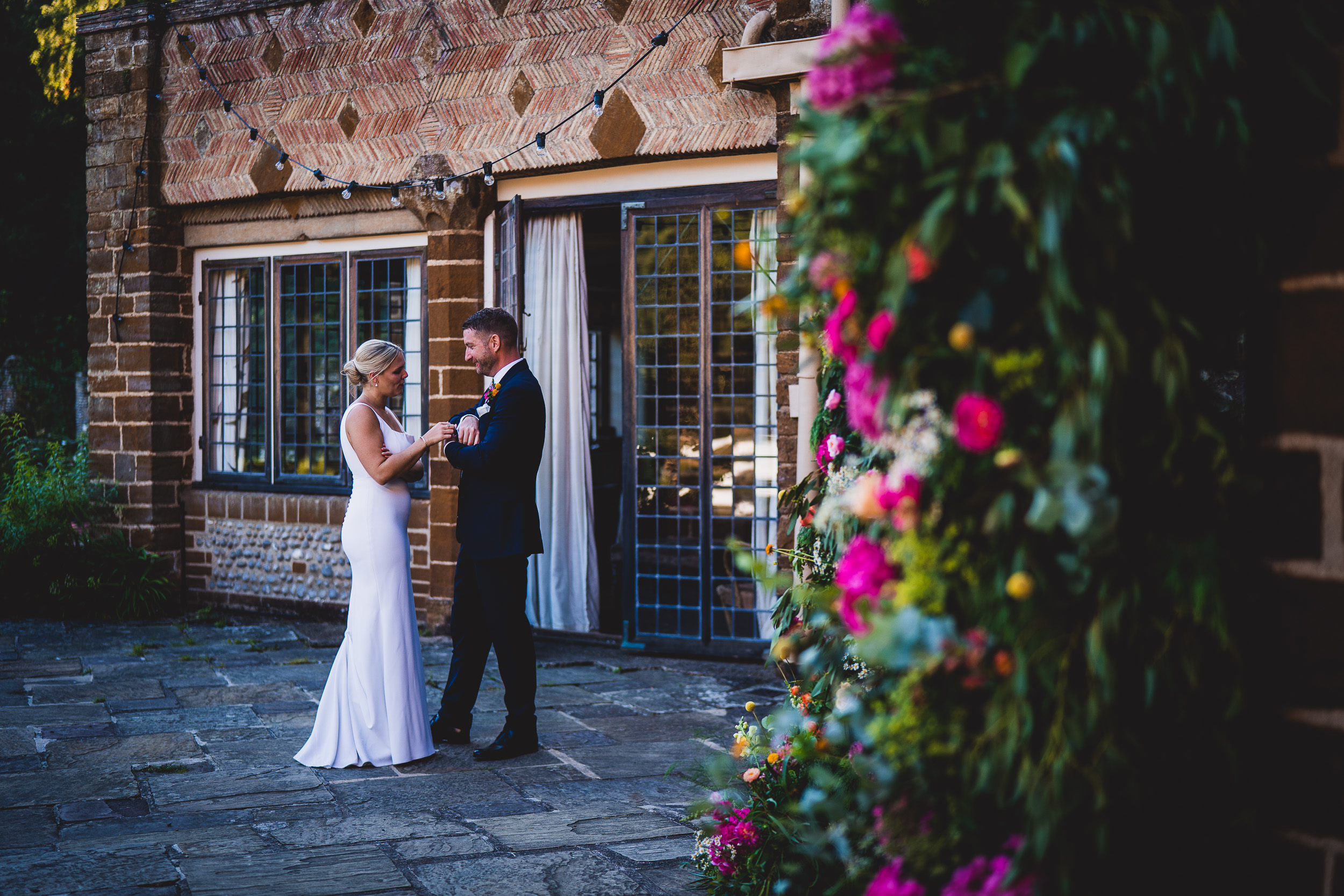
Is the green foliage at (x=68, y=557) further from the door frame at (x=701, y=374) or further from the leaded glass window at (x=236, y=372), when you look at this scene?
the door frame at (x=701, y=374)

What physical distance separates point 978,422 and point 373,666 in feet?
11.9

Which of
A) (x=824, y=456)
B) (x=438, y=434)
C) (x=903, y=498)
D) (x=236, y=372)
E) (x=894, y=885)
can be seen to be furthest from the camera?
(x=236, y=372)

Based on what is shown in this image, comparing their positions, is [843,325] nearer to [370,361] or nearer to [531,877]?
[531,877]

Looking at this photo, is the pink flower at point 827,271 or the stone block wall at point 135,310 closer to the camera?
the pink flower at point 827,271

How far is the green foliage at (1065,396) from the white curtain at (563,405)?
564 centimetres

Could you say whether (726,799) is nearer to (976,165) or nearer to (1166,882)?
(1166,882)

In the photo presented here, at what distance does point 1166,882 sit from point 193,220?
349 inches

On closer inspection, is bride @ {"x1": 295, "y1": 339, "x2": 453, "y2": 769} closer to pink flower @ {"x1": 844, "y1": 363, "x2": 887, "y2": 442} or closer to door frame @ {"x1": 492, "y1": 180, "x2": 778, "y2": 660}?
door frame @ {"x1": 492, "y1": 180, "x2": 778, "y2": 660}

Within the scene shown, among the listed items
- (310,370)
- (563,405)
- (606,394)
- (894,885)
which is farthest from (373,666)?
(606,394)

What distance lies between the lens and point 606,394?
12039 millimetres

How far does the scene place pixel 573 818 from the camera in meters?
4.14

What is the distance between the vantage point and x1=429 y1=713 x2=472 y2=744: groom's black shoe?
514cm

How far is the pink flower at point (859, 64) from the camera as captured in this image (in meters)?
1.76

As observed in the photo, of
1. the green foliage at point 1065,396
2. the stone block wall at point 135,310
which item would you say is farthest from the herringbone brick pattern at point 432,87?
the green foliage at point 1065,396
